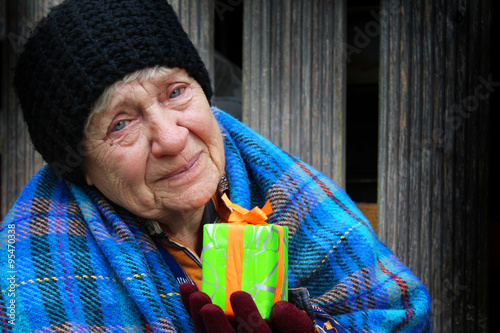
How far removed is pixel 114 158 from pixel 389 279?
113 centimetres

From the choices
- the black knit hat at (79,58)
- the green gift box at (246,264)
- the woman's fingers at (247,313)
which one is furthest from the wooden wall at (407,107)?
the woman's fingers at (247,313)

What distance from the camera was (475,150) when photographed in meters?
2.26

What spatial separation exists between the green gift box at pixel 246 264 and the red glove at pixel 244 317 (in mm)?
51

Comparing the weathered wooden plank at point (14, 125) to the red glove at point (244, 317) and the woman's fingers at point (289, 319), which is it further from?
the woman's fingers at point (289, 319)

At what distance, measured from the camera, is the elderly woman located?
58.1 inches

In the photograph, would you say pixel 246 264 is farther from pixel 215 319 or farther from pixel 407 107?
pixel 407 107

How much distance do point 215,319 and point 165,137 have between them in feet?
2.03

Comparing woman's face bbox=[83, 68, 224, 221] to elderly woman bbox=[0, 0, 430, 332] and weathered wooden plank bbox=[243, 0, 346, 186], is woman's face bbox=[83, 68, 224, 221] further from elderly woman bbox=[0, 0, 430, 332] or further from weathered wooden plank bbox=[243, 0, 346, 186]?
weathered wooden plank bbox=[243, 0, 346, 186]

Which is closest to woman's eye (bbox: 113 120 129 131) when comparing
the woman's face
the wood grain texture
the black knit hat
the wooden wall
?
the woman's face

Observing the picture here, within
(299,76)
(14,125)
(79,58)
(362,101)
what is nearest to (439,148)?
(299,76)

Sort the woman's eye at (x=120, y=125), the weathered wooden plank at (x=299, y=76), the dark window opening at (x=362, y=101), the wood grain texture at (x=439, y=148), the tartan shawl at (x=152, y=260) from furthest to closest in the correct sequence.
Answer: the dark window opening at (x=362, y=101)
the weathered wooden plank at (x=299, y=76)
the wood grain texture at (x=439, y=148)
the woman's eye at (x=120, y=125)
the tartan shawl at (x=152, y=260)

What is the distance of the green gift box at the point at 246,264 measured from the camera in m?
1.36

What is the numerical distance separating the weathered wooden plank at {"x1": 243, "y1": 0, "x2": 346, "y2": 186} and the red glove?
121 cm

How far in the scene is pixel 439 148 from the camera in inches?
90.7
